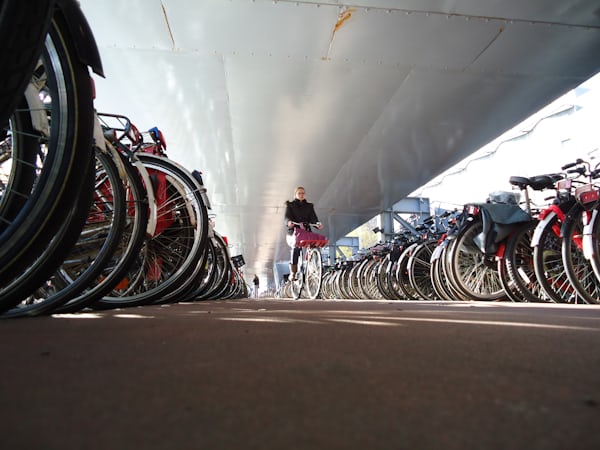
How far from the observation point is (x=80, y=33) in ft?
3.40

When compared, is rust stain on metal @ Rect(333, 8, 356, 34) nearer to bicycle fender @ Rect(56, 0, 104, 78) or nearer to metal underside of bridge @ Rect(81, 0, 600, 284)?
metal underside of bridge @ Rect(81, 0, 600, 284)

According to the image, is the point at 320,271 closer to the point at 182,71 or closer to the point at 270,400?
the point at 182,71

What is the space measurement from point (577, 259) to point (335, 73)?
253 centimetres

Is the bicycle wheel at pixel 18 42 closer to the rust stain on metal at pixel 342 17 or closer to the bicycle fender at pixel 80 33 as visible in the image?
the bicycle fender at pixel 80 33

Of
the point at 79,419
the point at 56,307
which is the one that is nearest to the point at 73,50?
the point at 56,307

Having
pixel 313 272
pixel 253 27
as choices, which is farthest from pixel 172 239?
pixel 313 272

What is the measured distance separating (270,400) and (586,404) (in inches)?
13.0

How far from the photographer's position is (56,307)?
1362 millimetres

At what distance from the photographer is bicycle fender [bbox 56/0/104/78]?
0.99 meters

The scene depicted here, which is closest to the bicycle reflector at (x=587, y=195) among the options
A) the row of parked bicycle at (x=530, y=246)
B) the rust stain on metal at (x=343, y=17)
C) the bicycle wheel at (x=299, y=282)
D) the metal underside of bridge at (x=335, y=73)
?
the row of parked bicycle at (x=530, y=246)

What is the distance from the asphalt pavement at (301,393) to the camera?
309 millimetres

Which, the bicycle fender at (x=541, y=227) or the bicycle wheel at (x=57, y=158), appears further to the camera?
the bicycle fender at (x=541, y=227)

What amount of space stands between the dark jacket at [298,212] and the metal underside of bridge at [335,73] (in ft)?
2.44

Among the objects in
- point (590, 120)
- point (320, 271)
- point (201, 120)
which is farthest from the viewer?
point (590, 120)
